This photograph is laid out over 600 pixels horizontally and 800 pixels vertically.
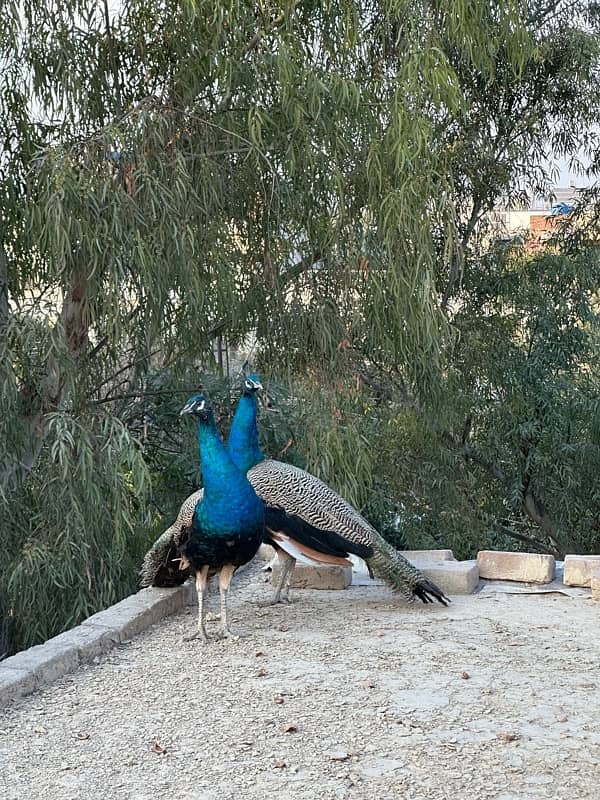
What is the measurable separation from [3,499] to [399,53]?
286 cm

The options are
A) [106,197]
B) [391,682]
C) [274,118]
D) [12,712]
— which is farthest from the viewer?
[274,118]

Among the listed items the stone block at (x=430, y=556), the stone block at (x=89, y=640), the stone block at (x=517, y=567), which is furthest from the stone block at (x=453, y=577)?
the stone block at (x=89, y=640)

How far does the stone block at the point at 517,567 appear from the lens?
527cm

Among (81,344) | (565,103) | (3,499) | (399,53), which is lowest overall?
(3,499)

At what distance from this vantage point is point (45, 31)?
5066 mm

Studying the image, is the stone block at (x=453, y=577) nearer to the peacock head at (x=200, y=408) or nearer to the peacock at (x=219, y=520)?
the peacock at (x=219, y=520)

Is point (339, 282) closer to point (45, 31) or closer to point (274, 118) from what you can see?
point (274, 118)

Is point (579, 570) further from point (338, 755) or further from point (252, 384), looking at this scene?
point (338, 755)

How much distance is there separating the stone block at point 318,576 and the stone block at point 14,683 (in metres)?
1.81

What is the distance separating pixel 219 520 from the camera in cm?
414

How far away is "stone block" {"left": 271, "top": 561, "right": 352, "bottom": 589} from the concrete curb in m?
0.56

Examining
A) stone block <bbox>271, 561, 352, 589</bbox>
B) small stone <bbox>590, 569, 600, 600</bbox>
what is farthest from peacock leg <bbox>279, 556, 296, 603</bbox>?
small stone <bbox>590, 569, 600, 600</bbox>

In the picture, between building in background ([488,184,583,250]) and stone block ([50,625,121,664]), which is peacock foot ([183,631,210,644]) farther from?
building in background ([488,184,583,250])

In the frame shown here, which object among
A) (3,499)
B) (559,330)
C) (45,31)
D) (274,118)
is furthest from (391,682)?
(559,330)
